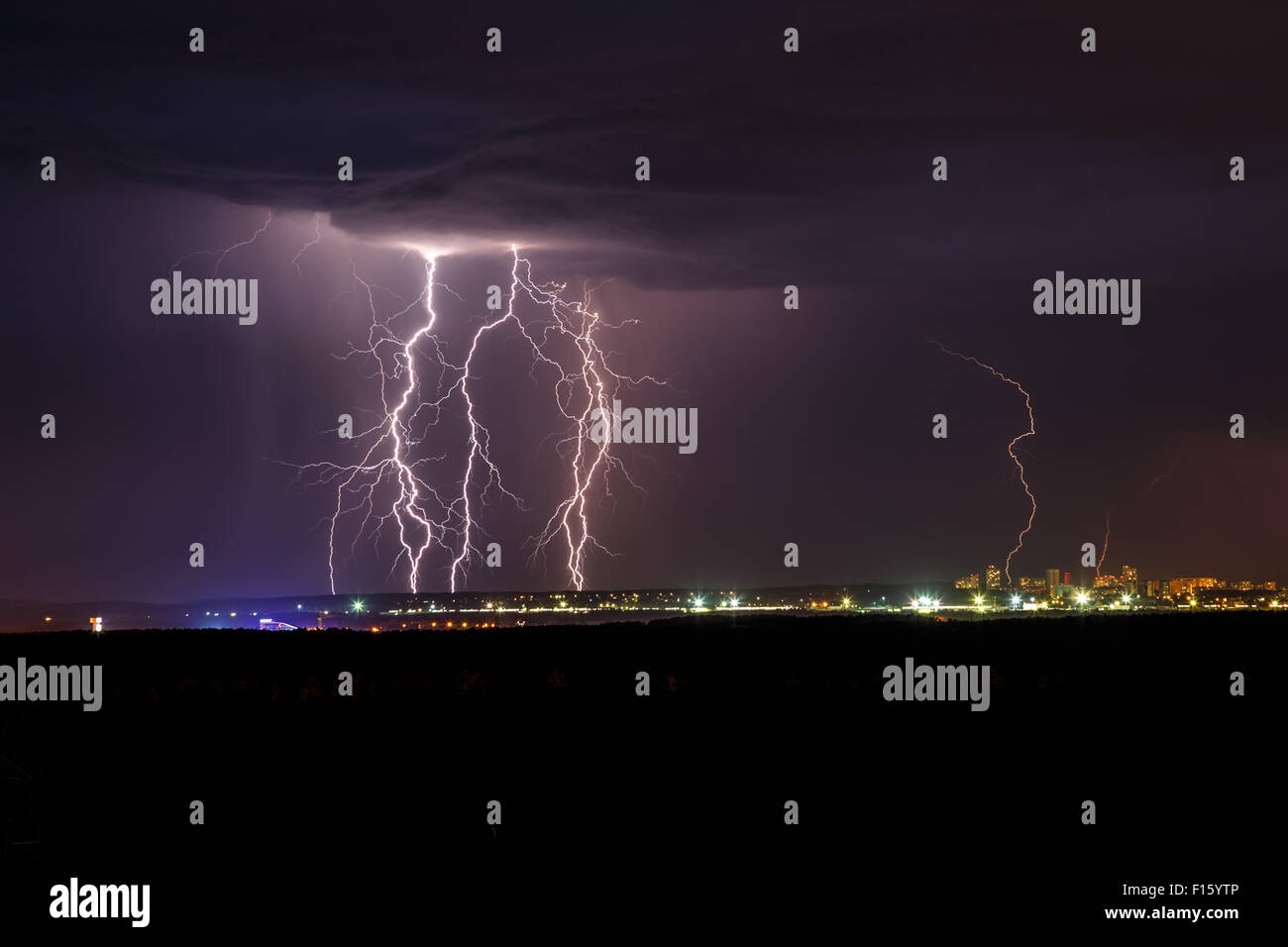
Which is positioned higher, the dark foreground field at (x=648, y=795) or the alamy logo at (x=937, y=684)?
the alamy logo at (x=937, y=684)

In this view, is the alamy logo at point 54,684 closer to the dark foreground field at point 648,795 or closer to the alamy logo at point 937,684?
the dark foreground field at point 648,795

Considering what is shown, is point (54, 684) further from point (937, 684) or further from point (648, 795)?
point (937, 684)

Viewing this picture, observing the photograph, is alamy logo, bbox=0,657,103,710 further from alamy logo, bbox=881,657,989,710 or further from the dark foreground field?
alamy logo, bbox=881,657,989,710
